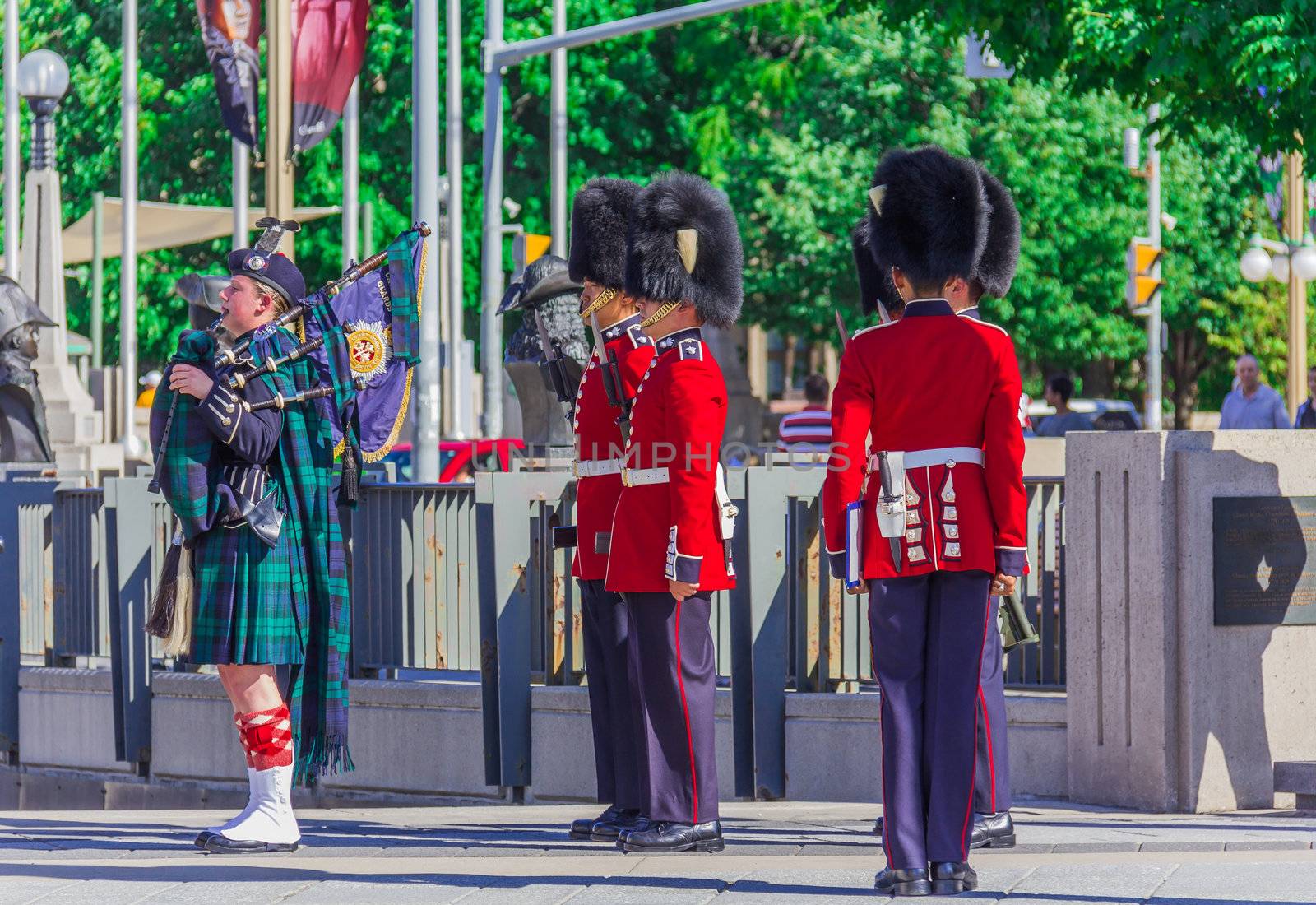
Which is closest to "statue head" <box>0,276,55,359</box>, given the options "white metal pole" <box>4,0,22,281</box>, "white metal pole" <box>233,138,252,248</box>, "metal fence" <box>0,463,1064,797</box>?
"metal fence" <box>0,463,1064,797</box>

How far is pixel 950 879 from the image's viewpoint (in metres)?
6.30

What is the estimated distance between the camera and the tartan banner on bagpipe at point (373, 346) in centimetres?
747

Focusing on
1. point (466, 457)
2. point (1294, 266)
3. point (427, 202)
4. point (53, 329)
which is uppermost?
point (1294, 266)

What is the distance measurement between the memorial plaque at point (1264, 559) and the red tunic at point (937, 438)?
72.8 inches

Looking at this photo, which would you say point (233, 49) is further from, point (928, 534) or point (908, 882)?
point (908, 882)

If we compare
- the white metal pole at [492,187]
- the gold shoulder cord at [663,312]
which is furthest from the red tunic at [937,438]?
the white metal pole at [492,187]

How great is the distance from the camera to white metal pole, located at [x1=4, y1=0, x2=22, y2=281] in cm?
2431

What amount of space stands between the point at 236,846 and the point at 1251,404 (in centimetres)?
1182

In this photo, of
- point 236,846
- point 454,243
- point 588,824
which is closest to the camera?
point 236,846

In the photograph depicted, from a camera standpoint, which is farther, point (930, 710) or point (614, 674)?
point (614, 674)

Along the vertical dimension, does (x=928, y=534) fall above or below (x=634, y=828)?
above

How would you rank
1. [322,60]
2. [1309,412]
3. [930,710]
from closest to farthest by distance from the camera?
[930,710]
[1309,412]
[322,60]

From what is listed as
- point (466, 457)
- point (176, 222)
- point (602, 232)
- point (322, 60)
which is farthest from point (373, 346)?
point (176, 222)

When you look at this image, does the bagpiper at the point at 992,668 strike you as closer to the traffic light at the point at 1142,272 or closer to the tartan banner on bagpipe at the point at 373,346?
the tartan banner on bagpipe at the point at 373,346
